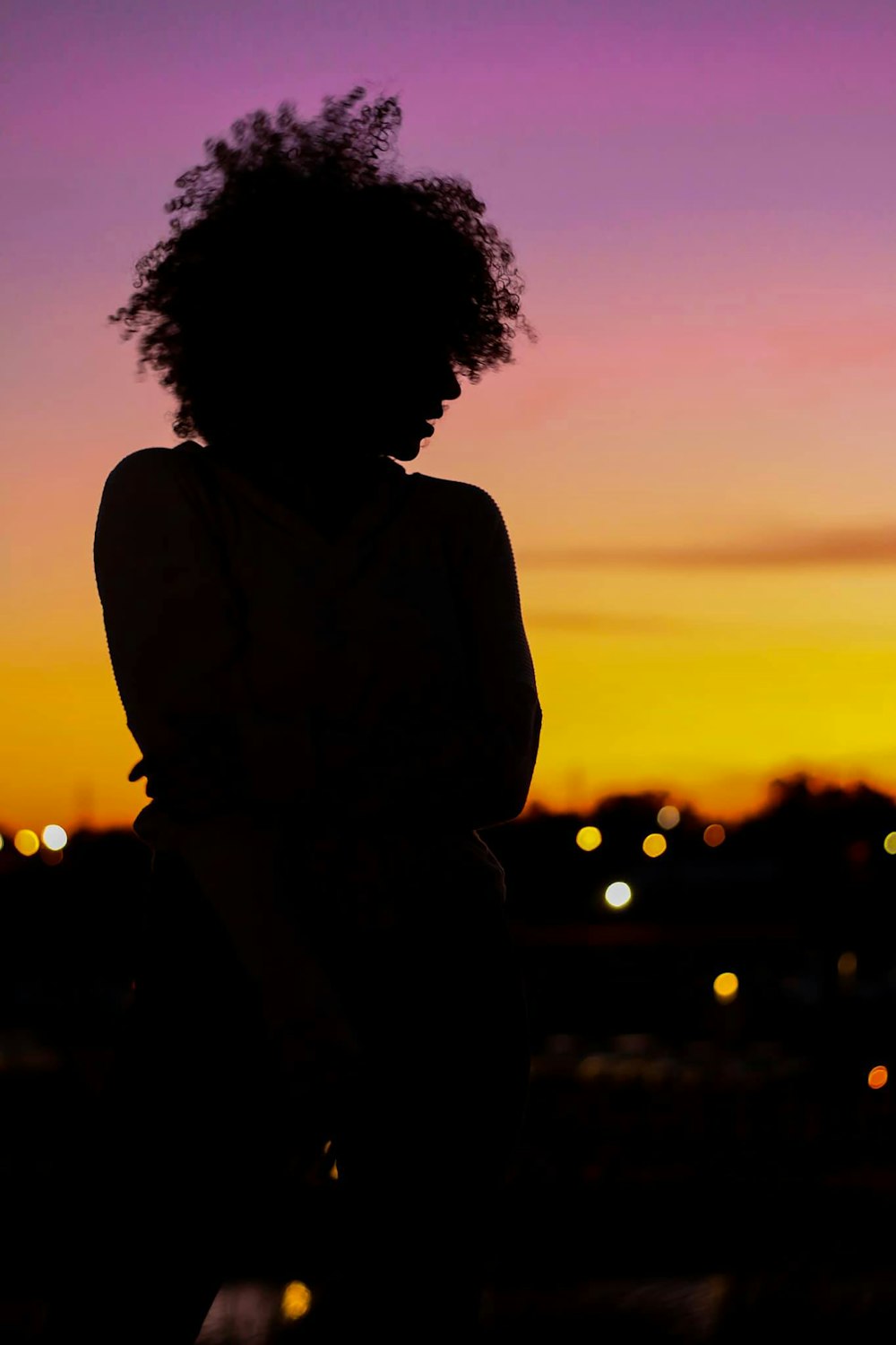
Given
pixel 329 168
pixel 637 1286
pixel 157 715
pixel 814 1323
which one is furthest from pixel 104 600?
pixel 637 1286

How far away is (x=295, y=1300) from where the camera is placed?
6195 mm

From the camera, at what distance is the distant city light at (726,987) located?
344ft

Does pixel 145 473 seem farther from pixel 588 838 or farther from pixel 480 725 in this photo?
pixel 588 838

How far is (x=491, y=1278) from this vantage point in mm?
7016

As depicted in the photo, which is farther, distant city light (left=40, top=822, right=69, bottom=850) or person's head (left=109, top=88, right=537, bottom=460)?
distant city light (left=40, top=822, right=69, bottom=850)

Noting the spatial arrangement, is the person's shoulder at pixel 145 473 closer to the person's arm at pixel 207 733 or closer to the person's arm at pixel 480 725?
the person's arm at pixel 207 733

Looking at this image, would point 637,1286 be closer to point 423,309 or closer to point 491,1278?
point 491,1278

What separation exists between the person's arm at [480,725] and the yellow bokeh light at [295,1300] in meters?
3.80

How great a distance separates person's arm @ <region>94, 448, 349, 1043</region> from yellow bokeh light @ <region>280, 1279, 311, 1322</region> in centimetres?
387

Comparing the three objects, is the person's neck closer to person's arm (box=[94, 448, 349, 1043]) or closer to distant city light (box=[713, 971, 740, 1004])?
person's arm (box=[94, 448, 349, 1043])

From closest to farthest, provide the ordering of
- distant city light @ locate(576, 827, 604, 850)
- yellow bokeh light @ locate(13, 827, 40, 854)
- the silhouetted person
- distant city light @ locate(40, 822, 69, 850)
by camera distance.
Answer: the silhouetted person < distant city light @ locate(40, 822, 69, 850) < yellow bokeh light @ locate(13, 827, 40, 854) < distant city light @ locate(576, 827, 604, 850)

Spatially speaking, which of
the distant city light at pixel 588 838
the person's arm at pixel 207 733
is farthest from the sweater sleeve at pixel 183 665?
the distant city light at pixel 588 838

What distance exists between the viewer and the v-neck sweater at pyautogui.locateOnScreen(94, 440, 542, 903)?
82.5 inches

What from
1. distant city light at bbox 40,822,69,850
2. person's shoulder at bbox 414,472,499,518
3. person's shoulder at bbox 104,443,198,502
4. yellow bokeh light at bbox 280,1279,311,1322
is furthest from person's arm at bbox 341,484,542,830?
distant city light at bbox 40,822,69,850
